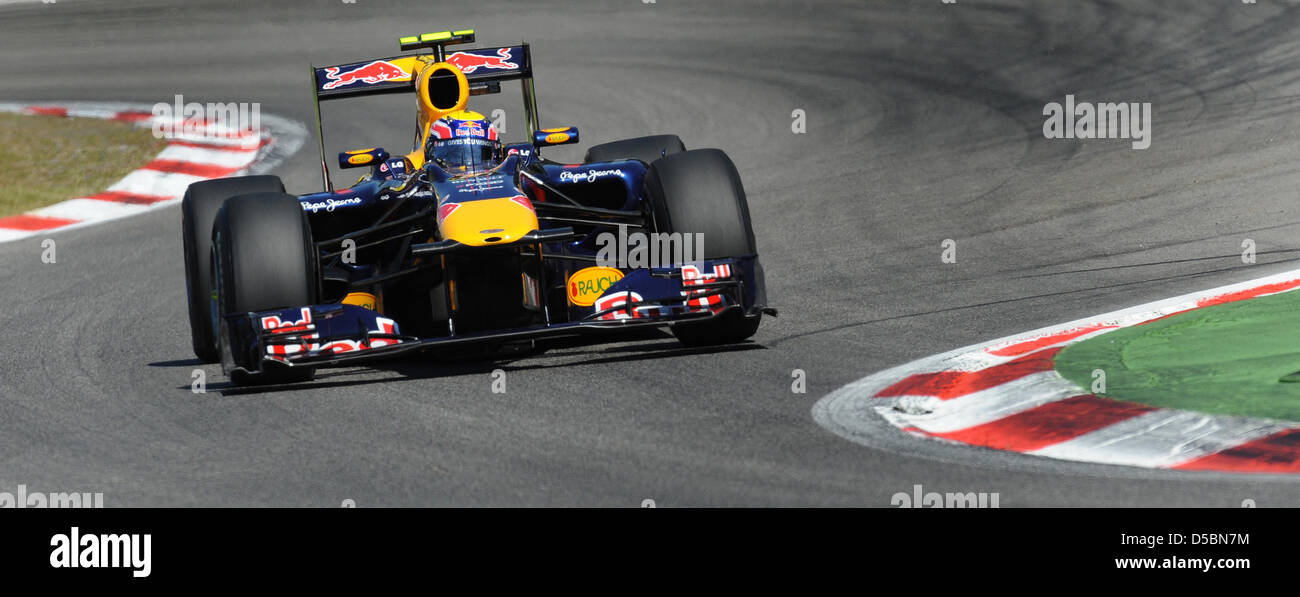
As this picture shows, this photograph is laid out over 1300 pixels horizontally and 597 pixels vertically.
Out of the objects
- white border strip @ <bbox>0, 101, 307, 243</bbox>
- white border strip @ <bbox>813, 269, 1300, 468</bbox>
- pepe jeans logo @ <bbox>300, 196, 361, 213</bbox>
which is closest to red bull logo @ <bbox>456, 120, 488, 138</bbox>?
pepe jeans logo @ <bbox>300, 196, 361, 213</bbox>

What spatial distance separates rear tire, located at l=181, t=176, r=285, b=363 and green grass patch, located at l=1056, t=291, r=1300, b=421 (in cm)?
423

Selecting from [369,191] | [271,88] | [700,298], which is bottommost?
[700,298]

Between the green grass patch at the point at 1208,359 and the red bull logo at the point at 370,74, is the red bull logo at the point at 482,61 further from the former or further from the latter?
the green grass patch at the point at 1208,359

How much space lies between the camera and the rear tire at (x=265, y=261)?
7.36m

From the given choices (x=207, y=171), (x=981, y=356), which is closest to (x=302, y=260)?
(x=981, y=356)

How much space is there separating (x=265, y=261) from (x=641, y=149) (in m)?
3.24

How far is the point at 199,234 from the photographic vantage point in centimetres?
841

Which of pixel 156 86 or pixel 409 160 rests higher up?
pixel 156 86

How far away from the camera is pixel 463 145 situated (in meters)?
8.52

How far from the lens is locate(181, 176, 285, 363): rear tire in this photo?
8.27 metres
